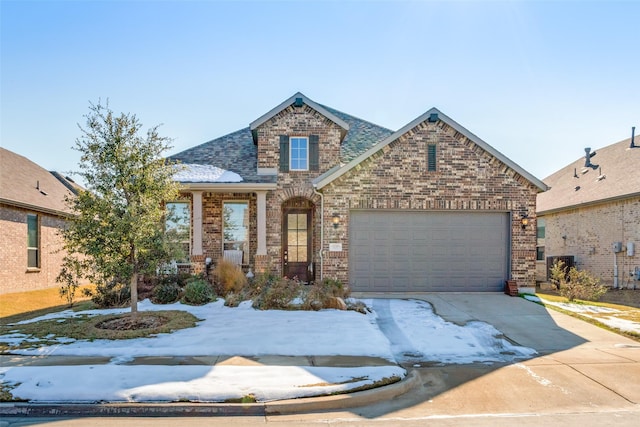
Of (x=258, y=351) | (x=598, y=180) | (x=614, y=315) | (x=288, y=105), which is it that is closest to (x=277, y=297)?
(x=258, y=351)

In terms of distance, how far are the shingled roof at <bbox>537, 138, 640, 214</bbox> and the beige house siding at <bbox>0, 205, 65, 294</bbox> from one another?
19210mm

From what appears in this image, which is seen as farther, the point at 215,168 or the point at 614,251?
the point at 614,251

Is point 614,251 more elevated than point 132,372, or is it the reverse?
point 614,251

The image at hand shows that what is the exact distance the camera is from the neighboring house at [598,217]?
16625 millimetres

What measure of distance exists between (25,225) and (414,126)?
1370 cm

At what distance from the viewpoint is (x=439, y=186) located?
44.5ft

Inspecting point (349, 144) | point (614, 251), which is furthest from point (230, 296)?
point (614, 251)

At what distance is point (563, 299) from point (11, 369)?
1381 centimetres

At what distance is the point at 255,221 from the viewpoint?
15.0 metres

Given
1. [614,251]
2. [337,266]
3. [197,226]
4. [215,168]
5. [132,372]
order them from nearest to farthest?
[132,372] → [337,266] → [197,226] → [215,168] → [614,251]

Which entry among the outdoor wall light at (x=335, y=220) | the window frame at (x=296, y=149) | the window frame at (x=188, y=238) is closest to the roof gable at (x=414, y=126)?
the outdoor wall light at (x=335, y=220)

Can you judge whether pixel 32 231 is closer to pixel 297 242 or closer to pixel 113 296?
pixel 113 296

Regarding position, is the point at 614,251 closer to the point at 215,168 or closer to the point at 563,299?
the point at 563,299

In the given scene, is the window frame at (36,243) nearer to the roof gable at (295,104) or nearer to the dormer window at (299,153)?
the roof gable at (295,104)
